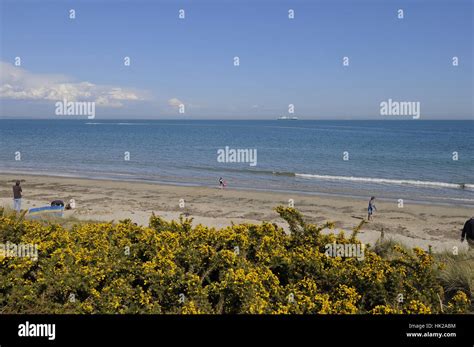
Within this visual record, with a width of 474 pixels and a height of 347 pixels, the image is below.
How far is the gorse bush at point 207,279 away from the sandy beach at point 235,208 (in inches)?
497

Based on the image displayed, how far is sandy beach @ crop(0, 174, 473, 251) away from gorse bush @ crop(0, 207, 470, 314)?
12.6m

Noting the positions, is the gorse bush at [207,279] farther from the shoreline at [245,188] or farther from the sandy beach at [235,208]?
the shoreline at [245,188]

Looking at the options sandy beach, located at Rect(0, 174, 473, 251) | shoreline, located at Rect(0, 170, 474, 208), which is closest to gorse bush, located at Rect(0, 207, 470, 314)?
sandy beach, located at Rect(0, 174, 473, 251)

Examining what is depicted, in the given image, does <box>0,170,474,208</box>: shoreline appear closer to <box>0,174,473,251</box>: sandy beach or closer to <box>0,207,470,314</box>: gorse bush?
<box>0,174,473,251</box>: sandy beach

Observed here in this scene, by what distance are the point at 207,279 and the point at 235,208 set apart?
63.1 feet

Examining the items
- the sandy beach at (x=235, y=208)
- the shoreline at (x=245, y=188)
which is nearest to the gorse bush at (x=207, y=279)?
the sandy beach at (x=235, y=208)

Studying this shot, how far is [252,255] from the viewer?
4996 millimetres

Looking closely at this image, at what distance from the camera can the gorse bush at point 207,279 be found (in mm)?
3471

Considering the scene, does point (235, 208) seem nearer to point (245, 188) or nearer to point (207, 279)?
point (245, 188)

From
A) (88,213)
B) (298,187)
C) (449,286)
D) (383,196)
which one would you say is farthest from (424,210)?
(449,286)

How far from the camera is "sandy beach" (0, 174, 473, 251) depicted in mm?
19188

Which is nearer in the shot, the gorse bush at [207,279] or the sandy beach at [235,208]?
the gorse bush at [207,279]

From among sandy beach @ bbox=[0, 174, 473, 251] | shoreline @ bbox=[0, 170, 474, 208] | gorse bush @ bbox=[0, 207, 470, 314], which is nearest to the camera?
gorse bush @ bbox=[0, 207, 470, 314]
